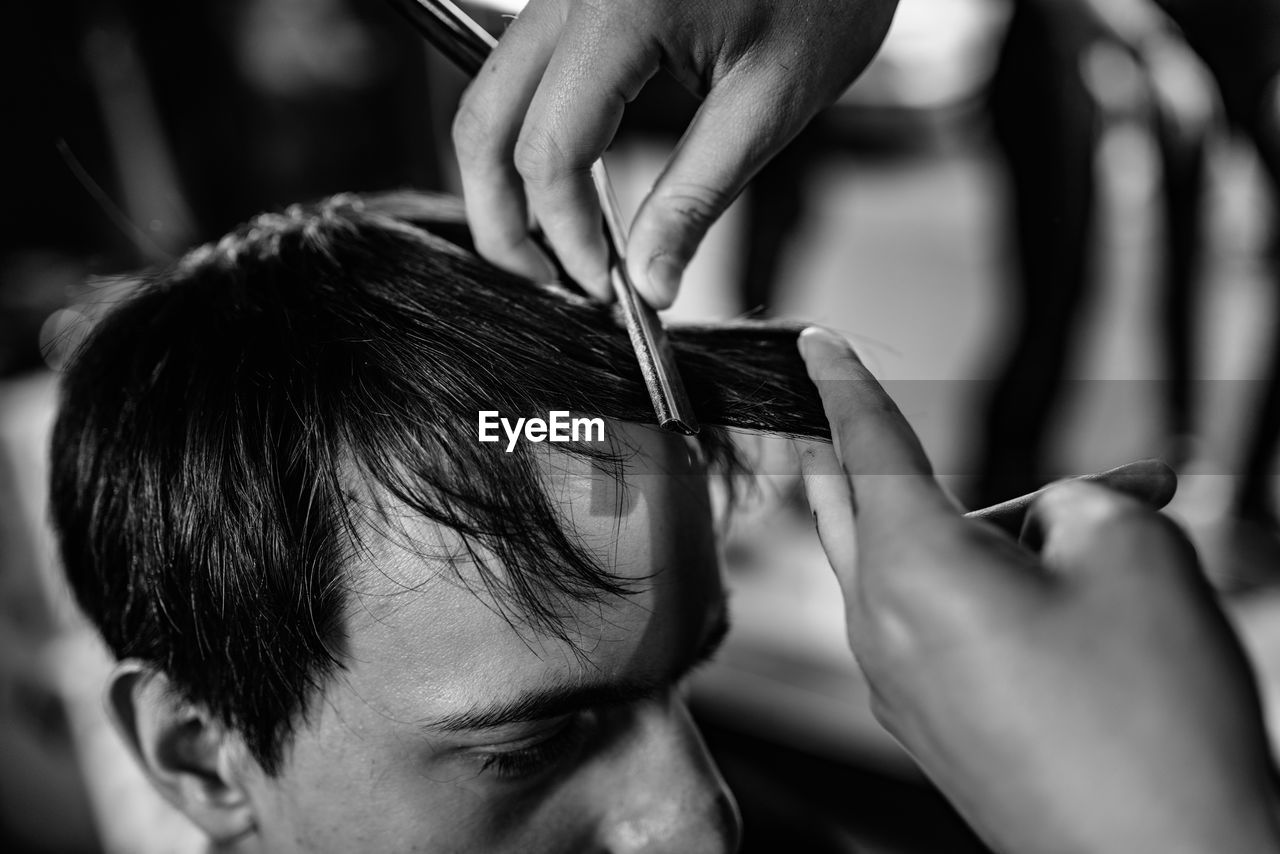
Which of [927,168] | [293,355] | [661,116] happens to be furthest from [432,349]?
[927,168]

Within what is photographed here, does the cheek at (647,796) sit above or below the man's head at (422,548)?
below

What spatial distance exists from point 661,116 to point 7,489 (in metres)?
1.68

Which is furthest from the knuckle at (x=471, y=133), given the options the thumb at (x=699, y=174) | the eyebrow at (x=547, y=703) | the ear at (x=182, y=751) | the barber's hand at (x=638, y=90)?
the ear at (x=182, y=751)

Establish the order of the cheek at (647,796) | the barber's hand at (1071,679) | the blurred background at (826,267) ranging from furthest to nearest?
the blurred background at (826,267) < the cheek at (647,796) < the barber's hand at (1071,679)

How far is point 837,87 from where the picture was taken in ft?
2.29

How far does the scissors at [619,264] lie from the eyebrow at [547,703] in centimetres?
19

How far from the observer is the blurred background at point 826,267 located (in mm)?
1688

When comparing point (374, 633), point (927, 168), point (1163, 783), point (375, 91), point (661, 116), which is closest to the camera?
point (1163, 783)

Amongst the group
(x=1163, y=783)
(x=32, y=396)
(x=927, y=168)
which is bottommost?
(x=927, y=168)

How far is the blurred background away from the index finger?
0.45 m

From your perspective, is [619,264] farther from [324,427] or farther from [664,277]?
[324,427]

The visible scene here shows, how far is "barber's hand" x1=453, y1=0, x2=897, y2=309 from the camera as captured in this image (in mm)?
596

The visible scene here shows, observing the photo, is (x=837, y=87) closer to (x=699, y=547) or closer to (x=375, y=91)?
(x=699, y=547)

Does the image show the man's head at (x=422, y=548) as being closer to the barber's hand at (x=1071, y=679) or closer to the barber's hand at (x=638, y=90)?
the barber's hand at (x=638, y=90)
